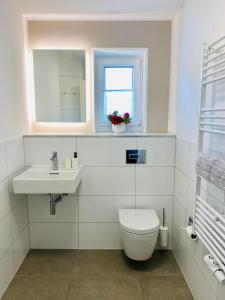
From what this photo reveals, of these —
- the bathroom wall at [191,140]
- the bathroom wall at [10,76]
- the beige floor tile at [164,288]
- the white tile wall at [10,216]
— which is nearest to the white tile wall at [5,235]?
the white tile wall at [10,216]

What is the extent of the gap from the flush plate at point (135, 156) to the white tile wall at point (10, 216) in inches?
41.9

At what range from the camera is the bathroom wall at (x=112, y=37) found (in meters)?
2.29

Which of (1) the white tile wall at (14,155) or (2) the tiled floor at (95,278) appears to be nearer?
(2) the tiled floor at (95,278)

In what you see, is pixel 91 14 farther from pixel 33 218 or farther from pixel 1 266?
pixel 1 266

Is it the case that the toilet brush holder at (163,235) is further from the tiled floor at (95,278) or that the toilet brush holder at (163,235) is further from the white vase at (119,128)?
the white vase at (119,128)

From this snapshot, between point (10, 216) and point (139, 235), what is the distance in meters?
1.13

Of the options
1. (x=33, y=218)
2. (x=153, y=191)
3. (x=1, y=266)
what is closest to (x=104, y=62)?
(x=153, y=191)

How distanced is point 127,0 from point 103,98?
0.94 metres

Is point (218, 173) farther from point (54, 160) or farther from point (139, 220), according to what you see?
point (54, 160)

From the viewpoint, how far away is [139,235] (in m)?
1.85

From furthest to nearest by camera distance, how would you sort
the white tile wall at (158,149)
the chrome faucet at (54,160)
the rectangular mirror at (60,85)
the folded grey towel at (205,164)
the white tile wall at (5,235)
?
the rectangular mirror at (60,85)
the white tile wall at (158,149)
the chrome faucet at (54,160)
the white tile wall at (5,235)
the folded grey towel at (205,164)

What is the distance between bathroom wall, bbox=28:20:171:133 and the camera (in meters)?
2.29

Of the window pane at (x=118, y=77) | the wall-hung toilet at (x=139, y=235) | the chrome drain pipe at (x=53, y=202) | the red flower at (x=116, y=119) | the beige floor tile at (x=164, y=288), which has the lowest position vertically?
the beige floor tile at (x=164, y=288)

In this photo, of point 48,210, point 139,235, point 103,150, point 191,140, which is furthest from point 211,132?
point 48,210
